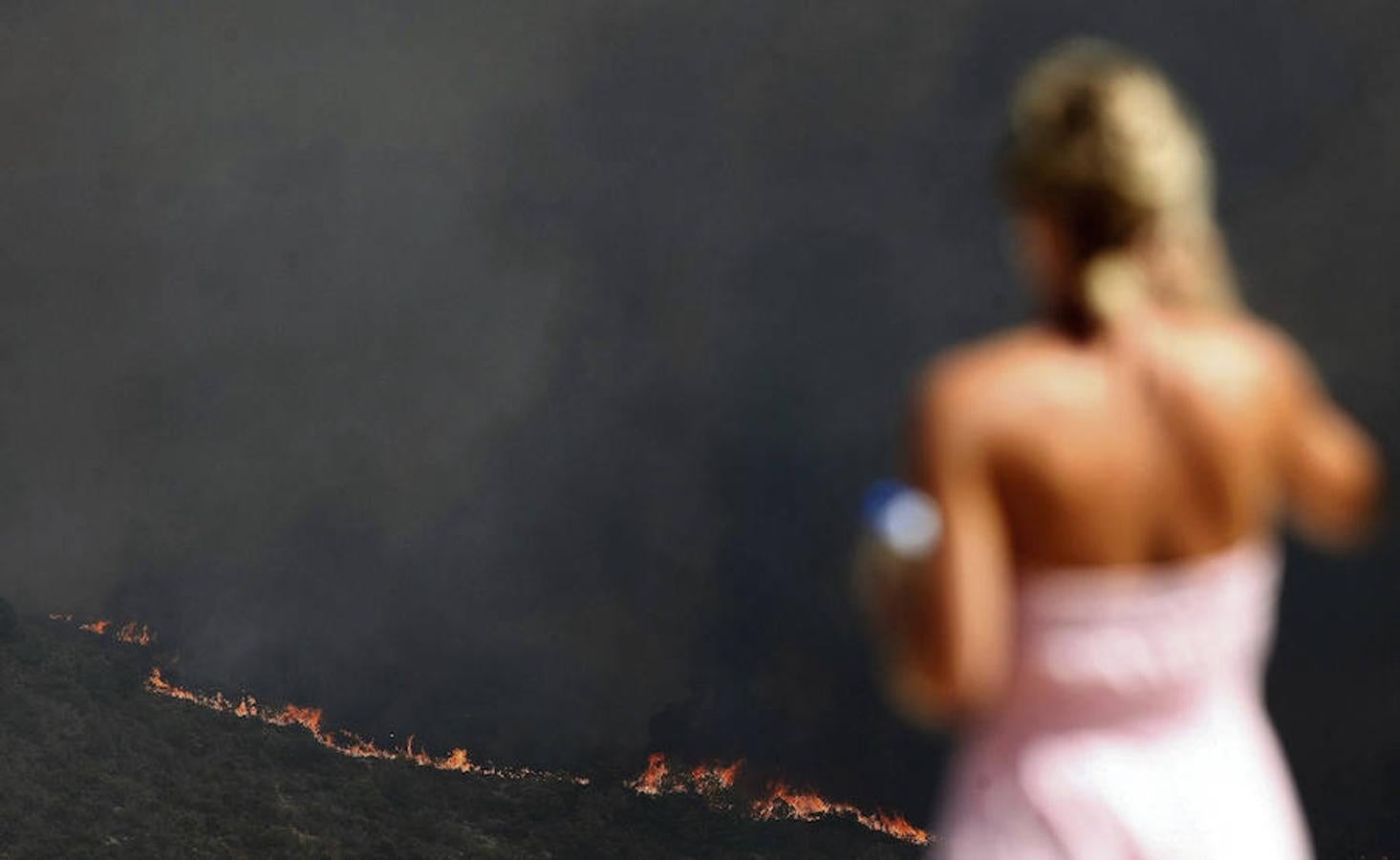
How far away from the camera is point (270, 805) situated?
6156 mm

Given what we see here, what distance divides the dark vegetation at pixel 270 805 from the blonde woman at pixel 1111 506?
430 cm

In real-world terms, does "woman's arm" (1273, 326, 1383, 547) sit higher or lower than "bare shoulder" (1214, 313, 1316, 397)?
lower

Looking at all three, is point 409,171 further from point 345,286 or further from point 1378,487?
point 1378,487

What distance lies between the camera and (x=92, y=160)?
7.03 m

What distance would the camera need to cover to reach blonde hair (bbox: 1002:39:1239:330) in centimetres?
139

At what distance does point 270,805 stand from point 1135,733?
502cm

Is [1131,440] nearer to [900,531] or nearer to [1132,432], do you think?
[1132,432]

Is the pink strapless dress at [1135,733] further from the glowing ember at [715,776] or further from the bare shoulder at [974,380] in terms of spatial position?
the glowing ember at [715,776]

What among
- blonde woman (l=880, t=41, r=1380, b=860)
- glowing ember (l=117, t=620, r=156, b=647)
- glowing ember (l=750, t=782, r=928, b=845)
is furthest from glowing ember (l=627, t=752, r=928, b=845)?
blonde woman (l=880, t=41, r=1380, b=860)

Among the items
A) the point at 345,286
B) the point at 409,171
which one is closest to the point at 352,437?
the point at 345,286

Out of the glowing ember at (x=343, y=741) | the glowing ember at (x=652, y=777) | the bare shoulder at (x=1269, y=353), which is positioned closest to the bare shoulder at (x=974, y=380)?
Answer: the bare shoulder at (x=1269, y=353)

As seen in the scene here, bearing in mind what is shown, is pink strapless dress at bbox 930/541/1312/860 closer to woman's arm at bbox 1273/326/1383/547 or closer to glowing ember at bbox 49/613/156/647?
woman's arm at bbox 1273/326/1383/547

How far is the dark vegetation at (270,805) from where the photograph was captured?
5.95 m

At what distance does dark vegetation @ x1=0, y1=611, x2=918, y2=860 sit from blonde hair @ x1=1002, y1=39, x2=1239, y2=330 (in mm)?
4530
